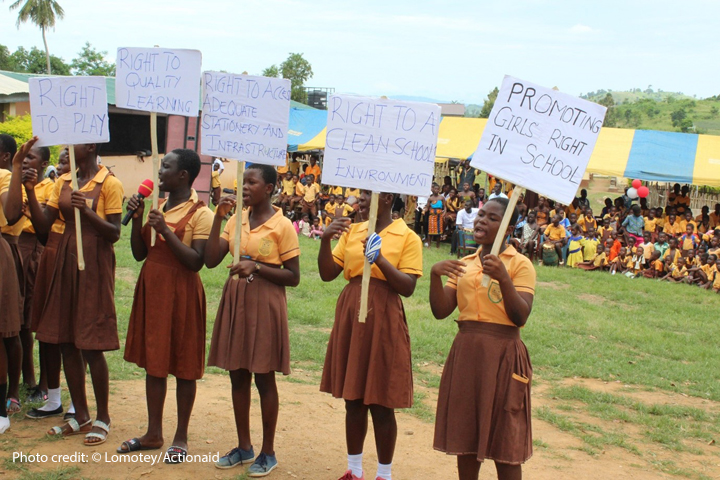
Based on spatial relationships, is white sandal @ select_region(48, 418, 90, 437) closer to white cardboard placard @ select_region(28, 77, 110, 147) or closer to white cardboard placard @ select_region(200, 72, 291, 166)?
white cardboard placard @ select_region(28, 77, 110, 147)

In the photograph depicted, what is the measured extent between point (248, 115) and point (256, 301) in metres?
1.28

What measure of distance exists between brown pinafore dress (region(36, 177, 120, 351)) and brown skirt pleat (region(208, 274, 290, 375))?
95 cm

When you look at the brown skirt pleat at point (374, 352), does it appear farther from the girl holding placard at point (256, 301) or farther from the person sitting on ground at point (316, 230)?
the person sitting on ground at point (316, 230)

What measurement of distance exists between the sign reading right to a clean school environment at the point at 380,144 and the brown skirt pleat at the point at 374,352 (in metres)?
0.67

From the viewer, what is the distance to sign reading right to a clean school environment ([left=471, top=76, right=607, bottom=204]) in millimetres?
4227

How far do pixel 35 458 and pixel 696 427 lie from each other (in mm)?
5802

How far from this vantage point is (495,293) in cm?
420

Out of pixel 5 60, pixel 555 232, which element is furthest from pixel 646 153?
pixel 5 60

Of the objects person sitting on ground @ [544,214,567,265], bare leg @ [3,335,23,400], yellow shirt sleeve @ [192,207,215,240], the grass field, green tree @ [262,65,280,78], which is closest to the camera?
yellow shirt sleeve @ [192,207,215,240]

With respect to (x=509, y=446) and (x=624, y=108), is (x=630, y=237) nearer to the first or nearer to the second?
(x=509, y=446)

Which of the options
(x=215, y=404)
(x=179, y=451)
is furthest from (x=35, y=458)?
(x=215, y=404)

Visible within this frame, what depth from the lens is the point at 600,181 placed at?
144 ft

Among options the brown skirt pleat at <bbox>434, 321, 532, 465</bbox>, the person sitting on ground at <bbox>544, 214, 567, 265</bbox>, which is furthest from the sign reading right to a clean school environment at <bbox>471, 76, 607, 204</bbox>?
the person sitting on ground at <bbox>544, 214, 567, 265</bbox>

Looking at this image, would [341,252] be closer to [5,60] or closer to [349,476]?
[349,476]
